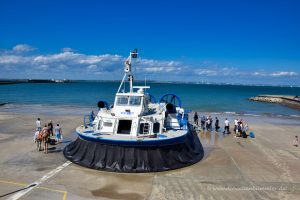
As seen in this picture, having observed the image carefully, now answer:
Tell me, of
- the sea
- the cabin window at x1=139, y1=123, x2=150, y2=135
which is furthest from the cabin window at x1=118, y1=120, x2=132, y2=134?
the sea

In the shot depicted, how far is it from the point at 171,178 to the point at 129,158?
149 cm

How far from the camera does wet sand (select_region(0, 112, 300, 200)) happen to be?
6848mm

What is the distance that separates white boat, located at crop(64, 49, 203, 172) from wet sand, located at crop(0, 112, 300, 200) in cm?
32

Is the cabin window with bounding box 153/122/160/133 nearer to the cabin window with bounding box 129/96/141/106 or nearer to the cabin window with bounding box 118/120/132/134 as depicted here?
the cabin window with bounding box 118/120/132/134

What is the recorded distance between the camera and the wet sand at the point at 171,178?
685 cm

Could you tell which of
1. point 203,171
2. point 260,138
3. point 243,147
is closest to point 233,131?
point 260,138

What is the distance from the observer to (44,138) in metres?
10.2

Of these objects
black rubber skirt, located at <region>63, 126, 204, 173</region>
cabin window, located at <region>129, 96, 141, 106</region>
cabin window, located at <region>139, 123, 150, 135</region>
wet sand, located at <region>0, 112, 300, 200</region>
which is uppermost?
cabin window, located at <region>129, 96, 141, 106</region>

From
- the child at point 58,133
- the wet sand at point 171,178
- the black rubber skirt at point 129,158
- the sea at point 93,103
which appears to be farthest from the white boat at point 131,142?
the sea at point 93,103

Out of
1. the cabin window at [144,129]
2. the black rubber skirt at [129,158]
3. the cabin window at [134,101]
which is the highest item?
the cabin window at [134,101]

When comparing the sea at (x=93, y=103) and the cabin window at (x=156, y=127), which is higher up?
the cabin window at (x=156, y=127)

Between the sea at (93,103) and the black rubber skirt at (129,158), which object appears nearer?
the black rubber skirt at (129,158)

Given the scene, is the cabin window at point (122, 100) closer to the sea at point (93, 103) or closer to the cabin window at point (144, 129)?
the cabin window at point (144, 129)

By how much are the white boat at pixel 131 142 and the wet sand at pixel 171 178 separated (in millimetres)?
317
